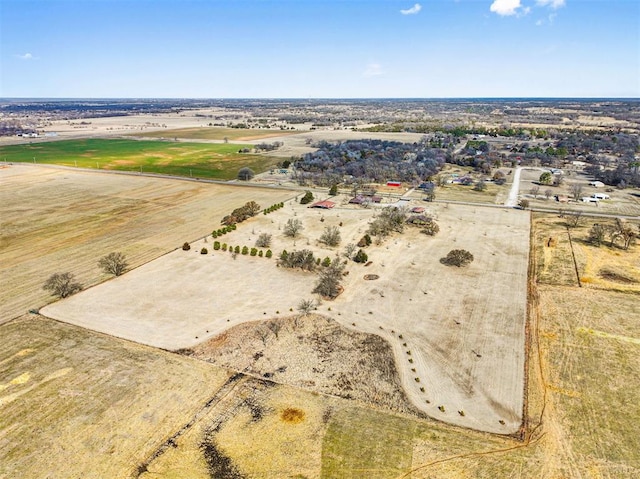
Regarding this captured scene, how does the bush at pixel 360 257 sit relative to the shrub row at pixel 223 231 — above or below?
below

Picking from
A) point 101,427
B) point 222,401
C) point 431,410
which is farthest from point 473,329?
point 101,427

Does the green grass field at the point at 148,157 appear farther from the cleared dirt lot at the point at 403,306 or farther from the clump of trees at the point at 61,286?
the clump of trees at the point at 61,286

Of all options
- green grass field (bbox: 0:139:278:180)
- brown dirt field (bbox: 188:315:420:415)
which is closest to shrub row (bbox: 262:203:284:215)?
green grass field (bbox: 0:139:278:180)

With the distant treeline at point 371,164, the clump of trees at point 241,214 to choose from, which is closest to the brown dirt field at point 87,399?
the clump of trees at point 241,214

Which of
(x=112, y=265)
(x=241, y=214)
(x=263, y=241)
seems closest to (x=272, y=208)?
(x=241, y=214)

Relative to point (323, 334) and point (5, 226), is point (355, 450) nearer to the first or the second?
point (323, 334)
